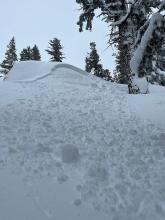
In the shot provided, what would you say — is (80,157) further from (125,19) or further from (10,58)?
(10,58)

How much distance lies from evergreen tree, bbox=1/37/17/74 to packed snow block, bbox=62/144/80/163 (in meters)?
37.8

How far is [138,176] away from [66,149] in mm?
1927

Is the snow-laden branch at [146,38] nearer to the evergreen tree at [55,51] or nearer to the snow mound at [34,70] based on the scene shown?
the snow mound at [34,70]

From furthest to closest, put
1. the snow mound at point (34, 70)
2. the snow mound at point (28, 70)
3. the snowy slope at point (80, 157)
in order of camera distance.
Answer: the snow mound at point (28, 70) → the snow mound at point (34, 70) → the snowy slope at point (80, 157)

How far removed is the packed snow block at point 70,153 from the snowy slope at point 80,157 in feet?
0.08

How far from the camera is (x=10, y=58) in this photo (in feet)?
149

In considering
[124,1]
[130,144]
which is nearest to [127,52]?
[124,1]

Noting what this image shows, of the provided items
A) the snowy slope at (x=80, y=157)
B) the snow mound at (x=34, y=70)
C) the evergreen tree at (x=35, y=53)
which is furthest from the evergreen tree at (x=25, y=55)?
the snowy slope at (x=80, y=157)

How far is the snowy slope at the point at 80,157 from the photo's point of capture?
19.4 ft

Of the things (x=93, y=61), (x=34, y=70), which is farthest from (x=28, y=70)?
(x=93, y=61)

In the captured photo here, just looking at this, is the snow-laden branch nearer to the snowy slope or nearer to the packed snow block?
the snowy slope

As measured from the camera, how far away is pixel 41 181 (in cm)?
646

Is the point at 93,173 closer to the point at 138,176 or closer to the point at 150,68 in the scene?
the point at 138,176

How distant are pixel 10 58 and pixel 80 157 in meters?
40.3
